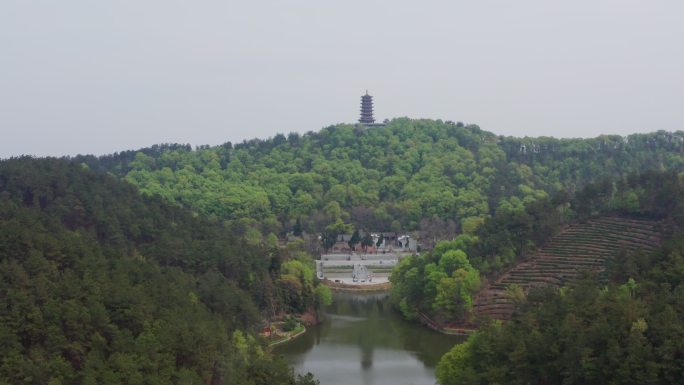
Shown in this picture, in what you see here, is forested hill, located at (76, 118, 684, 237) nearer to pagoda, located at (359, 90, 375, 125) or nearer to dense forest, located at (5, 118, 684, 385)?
dense forest, located at (5, 118, 684, 385)

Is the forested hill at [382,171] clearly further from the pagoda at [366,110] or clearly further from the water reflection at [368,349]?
the water reflection at [368,349]

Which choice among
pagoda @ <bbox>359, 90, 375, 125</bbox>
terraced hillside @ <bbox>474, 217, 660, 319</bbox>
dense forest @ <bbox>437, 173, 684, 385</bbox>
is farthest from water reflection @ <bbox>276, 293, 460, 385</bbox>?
pagoda @ <bbox>359, 90, 375, 125</bbox>

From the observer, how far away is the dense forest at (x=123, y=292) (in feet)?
63.2

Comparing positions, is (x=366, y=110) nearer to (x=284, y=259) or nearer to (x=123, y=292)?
(x=284, y=259)

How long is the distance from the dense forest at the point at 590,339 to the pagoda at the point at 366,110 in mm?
65622

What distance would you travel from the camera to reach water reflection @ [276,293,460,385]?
26.2m

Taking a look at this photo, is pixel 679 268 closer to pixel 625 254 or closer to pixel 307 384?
pixel 625 254

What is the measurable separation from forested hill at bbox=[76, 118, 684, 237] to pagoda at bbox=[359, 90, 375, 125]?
494 cm

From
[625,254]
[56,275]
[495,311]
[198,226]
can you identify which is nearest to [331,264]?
[198,226]

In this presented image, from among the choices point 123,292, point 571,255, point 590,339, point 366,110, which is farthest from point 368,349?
point 366,110

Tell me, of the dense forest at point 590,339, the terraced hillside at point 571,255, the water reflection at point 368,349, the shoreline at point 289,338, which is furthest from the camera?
the terraced hillside at point 571,255

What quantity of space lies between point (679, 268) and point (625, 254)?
5639mm

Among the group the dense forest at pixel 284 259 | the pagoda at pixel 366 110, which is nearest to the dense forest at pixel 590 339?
the dense forest at pixel 284 259

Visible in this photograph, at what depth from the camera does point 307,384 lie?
18.9 metres
